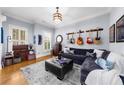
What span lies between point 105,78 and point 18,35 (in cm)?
445

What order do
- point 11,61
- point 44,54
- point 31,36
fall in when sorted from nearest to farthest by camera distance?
point 11,61
point 31,36
point 44,54

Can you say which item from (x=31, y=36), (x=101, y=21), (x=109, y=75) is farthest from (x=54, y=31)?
(x=109, y=75)

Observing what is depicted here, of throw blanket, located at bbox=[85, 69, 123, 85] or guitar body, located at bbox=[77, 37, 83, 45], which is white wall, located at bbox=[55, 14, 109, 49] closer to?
guitar body, located at bbox=[77, 37, 83, 45]

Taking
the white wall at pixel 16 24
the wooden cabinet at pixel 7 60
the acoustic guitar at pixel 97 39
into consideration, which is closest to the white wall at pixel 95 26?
the acoustic guitar at pixel 97 39

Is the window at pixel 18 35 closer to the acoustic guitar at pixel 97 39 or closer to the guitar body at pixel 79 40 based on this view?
the guitar body at pixel 79 40

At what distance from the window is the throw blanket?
4.04 m

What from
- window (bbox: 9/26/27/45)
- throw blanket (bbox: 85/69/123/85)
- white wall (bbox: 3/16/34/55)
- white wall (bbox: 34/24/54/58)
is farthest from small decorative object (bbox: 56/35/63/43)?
throw blanket (bbox: 85/69/123/85)

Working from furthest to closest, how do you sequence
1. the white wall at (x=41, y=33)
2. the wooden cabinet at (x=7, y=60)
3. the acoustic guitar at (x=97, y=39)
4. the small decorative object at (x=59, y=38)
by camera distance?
the small decorative object at (x=59, y=38) < the white wall at (x=41, y=33) < the acoustic guitar at (x=97, y=39) < the wooden cabinet at (x=7, y=60)

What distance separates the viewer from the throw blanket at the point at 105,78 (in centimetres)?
124

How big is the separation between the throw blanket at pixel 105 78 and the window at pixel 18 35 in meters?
4.04

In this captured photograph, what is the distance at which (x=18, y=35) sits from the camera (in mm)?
4520

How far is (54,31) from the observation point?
691 centimetres
